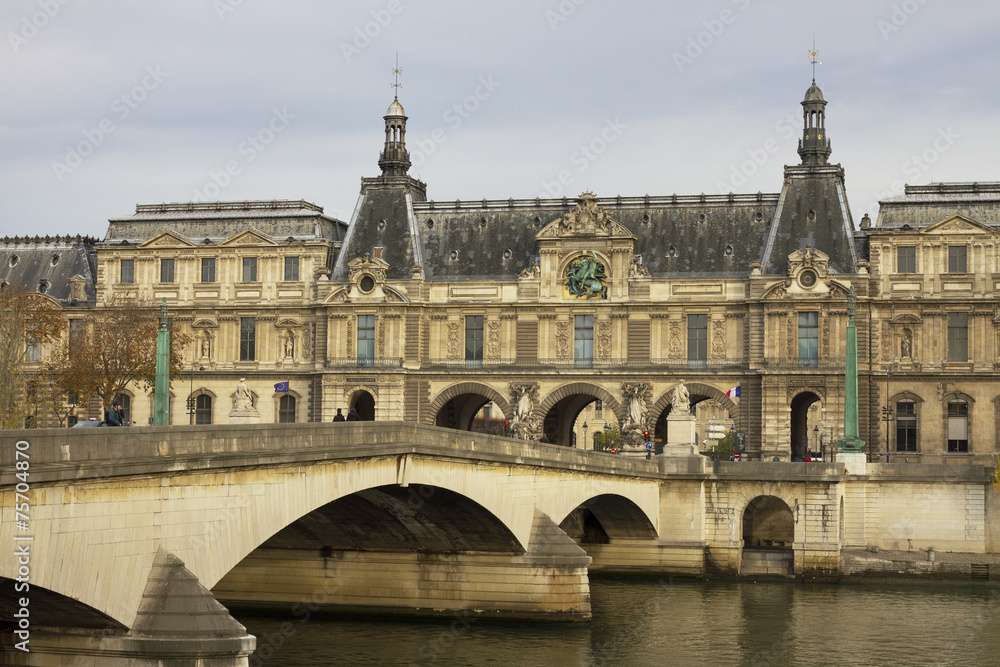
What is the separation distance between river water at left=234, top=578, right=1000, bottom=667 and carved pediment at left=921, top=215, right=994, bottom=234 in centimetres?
2642

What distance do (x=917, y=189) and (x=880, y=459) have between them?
552 inches

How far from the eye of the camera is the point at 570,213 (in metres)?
83.8

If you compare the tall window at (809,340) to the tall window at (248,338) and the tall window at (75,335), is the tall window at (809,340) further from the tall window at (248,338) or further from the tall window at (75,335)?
the tall window at (75,335)

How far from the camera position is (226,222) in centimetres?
9000

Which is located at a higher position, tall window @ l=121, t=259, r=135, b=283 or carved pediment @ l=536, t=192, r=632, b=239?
carved pediment @ l=536, t=192, r=632, b=239

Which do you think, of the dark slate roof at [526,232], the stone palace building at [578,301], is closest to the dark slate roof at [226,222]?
the stone palace building at [578,301]

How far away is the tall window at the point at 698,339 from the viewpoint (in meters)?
81.8

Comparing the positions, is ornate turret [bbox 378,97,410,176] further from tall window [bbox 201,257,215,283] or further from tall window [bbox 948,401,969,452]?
tall window [bbox 948,401,969,452]

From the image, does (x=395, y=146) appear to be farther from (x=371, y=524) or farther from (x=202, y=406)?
(x=371, y=524)

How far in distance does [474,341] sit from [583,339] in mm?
6061

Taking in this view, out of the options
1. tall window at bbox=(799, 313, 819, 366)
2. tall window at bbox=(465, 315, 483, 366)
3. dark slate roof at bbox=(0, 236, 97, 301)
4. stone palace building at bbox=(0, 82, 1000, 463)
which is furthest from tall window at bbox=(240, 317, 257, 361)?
tall window at bbox=(799, 313, 819, 366)

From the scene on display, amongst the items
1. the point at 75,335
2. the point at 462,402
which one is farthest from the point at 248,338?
the point at 462,402

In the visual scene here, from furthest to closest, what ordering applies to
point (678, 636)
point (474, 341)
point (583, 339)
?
point (474, 341)
point (583, 339)
point (678, 636)

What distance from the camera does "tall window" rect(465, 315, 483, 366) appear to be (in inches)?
3342
